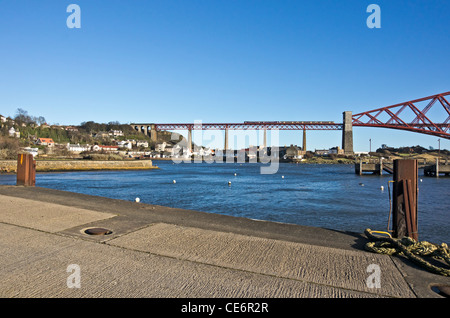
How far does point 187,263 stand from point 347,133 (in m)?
103

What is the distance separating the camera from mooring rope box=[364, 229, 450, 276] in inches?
143

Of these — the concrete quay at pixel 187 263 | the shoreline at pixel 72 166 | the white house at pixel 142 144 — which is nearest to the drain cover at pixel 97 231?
the concrete quay at pixel 187 263

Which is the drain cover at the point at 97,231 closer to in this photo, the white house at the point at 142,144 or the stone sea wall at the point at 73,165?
the stone sea wall at the point at 73,165

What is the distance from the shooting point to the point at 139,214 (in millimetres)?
6426

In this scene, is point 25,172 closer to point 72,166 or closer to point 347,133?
point 72,166

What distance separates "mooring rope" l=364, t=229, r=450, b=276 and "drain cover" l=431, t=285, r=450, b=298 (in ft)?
1.27

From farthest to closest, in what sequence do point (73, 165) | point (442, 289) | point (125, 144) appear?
point (125, 144) → point (73, 165) → point (442, 289)

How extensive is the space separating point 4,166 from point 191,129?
85.0 metres

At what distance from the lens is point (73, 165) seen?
49.4m

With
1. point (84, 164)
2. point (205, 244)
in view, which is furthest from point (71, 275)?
point (84, 164)

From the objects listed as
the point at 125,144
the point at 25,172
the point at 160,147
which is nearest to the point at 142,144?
the point at 125,144

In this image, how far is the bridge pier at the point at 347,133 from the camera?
321 feet

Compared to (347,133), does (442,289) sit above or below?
below

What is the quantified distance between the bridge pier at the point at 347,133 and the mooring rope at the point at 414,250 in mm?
99517
